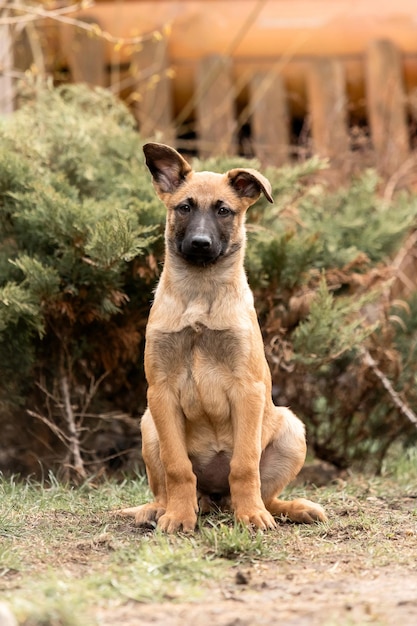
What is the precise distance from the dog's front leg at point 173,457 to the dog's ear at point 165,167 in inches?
51.5

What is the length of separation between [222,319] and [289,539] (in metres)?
1.28

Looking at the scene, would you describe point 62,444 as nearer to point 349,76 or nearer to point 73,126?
point 73,126

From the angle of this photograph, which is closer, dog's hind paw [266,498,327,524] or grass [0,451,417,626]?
grass [0,451,417,626]

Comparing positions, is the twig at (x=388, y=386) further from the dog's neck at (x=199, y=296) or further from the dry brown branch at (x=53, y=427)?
the dry brown branch at (x=53, y=427)

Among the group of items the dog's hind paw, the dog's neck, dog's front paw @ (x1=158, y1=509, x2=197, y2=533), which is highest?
the dog's neck

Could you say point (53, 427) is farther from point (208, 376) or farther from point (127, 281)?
point (208, 376)

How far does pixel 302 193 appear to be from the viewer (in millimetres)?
7977

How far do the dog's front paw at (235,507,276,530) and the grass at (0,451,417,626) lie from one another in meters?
0.07

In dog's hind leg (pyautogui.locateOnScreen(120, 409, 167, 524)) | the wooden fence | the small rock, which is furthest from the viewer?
the wooden fence

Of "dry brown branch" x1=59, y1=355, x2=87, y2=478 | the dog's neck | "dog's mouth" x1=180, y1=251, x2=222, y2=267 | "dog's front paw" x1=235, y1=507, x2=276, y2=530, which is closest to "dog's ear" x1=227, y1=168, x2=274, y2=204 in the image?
the dog's neck

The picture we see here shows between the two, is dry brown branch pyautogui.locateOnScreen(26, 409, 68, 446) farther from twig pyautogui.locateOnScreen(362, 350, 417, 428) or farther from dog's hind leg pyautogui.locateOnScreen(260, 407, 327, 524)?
twig pyautogui.locateOnScreen(362, 350, 417, 428)

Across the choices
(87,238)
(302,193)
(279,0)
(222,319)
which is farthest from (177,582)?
(279,0)

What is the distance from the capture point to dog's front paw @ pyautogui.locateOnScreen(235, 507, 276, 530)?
4855mm

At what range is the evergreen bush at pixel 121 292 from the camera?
6.39 meters
